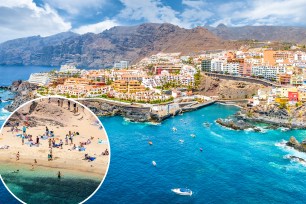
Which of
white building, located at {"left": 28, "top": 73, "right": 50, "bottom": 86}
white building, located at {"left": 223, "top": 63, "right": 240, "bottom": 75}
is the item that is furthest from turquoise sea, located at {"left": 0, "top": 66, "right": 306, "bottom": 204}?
white building, located at {"left": 28, "top": 73, "right": 50, "bottom": 86}

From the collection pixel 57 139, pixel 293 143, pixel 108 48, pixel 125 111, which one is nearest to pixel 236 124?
pixel 293 143

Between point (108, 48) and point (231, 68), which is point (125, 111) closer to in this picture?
point (231, 68)

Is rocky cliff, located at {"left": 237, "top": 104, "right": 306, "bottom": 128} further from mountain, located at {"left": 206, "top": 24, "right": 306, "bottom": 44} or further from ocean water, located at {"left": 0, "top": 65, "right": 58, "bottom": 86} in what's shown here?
mountain, located at {"left": 206, "top": 24, "right": 306, "bottom": 44}

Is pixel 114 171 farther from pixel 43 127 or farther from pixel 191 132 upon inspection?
pixel 43 127

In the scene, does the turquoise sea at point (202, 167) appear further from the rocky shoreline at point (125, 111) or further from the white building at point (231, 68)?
the white building at point (231, 68)

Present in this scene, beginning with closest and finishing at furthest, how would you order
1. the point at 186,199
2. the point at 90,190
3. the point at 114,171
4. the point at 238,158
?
1. the point at 90,190
2. the point at 186,199
3. the point at 114,171
4. the point at 238,158

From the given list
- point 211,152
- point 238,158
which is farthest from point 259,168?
point 211,152
